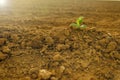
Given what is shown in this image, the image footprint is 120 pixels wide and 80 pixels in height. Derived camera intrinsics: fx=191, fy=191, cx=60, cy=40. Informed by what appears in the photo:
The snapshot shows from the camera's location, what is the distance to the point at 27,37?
2.23 metres

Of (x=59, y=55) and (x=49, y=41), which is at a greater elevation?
(x=49, y=41)

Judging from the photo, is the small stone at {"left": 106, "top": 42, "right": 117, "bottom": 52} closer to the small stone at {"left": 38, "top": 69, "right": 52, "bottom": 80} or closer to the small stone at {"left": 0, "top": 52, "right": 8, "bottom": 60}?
the small stone at {"left": 38, "top": 69, "right": 52, "bottom": 80}

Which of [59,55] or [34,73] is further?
[59,55]

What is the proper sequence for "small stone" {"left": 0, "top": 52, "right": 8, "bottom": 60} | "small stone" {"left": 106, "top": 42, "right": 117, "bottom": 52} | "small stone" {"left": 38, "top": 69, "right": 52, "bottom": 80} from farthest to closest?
1. "small stone" {"left": 106, "top": 42, "right": 117, "bottom": 52}
2. "small stone" {"left": 0, "top": 52, "right": 8, "bottom": 60}
3. "small stone" {"left": 38, "top": 69, "right": 52, "bottom": 80}

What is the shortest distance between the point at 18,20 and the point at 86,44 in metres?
1.50

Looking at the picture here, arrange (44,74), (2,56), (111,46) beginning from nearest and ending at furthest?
(44,74), (2,56), (111,46)

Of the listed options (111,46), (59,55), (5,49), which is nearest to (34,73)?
(59,55)

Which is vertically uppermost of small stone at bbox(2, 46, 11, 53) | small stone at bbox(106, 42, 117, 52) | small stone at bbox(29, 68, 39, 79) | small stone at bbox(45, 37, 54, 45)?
small stone at bbox(45, 37, 54, 45)

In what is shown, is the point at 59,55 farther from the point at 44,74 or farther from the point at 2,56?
the point at 2,56

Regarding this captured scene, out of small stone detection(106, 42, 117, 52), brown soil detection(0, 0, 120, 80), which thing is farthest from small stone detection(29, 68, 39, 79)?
small stone detection(106, 42, 117, 52)

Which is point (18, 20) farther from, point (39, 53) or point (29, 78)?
point (29, 78)

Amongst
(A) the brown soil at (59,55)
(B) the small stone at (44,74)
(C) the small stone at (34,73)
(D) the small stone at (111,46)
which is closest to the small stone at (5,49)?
(A) the brown soil at (59,55)

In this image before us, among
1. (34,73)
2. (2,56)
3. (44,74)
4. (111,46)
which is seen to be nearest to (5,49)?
(2,56)

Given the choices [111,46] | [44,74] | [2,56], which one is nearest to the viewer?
[44,74]
